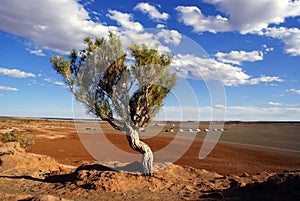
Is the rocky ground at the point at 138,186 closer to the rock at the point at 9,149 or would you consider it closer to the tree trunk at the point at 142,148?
the tree trunk at the point at 142,148

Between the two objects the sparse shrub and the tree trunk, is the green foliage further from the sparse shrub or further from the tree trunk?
the sparse shrub

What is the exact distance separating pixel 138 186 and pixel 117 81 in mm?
5675

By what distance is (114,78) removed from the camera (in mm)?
15797

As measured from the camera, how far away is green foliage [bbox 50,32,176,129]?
15.6 meters

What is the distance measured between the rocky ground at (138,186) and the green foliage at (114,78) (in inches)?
129

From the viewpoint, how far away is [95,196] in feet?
41.9

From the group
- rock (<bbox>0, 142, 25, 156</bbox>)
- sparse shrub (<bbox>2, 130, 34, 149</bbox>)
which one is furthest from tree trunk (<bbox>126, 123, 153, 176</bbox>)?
sparse shrub (<bbox>2, 130, 34, 149</bbox>)

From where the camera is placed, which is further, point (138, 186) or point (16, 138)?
point (16, 138)

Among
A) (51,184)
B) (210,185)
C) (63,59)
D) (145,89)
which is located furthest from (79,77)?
(210,185)

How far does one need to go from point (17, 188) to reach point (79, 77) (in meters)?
6.45

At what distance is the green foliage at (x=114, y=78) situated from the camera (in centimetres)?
1560

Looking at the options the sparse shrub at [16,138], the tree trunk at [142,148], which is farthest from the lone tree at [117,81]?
the sparse shrub at [16,138]

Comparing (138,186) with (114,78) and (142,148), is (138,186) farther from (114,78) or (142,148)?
(114,78)

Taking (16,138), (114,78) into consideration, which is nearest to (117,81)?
(114,78)
